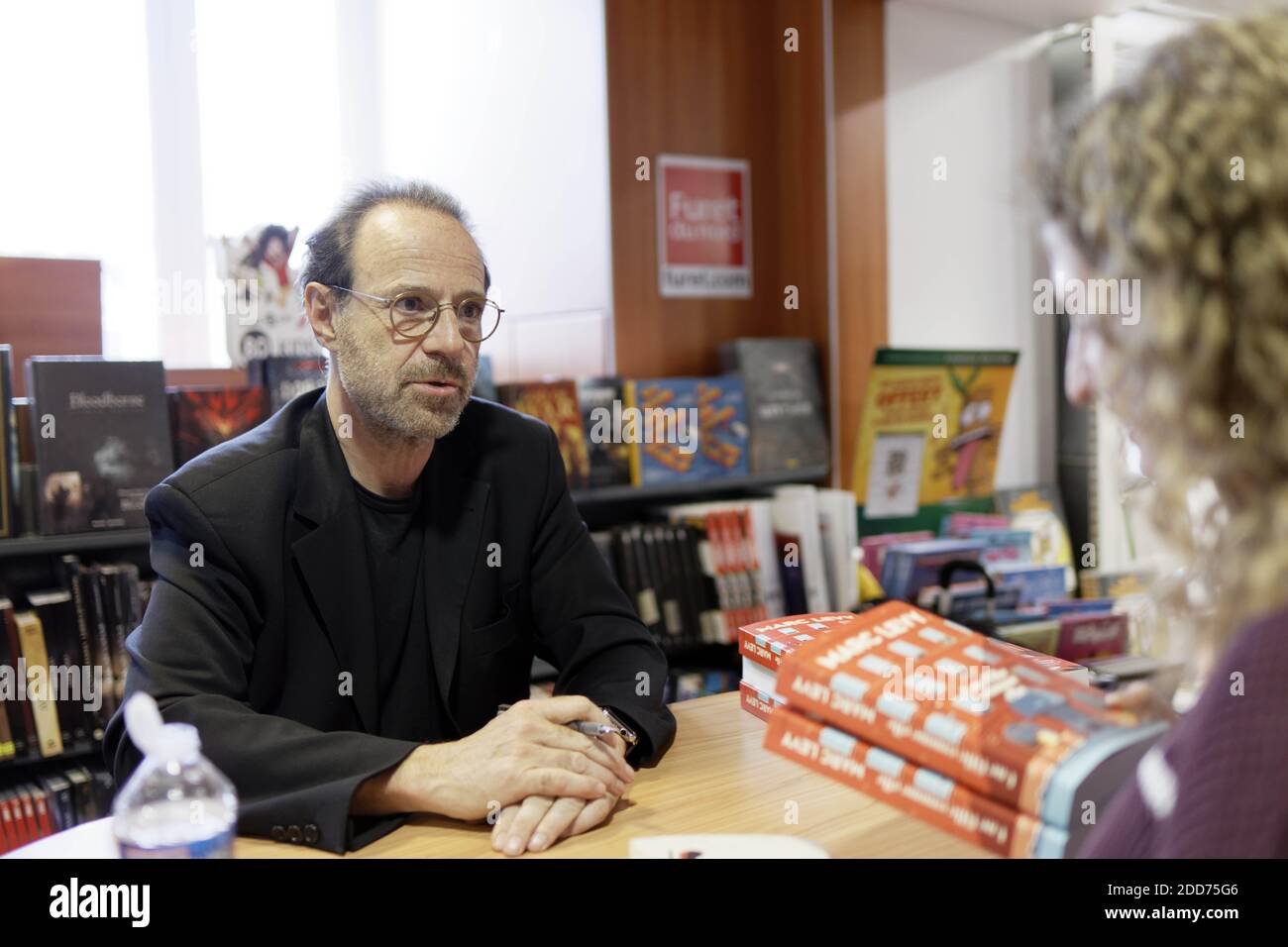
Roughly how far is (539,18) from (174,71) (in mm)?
1344

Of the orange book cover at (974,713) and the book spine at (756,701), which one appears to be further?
the book spine at (756,701)

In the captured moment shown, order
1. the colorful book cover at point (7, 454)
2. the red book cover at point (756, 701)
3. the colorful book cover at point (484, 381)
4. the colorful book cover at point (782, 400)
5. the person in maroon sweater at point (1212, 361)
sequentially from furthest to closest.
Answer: the colorful book cover at point (782, 400), the colorful book cover at point (484, 381), the colorful book cover at point (7, 454), the red book cover at point (756, 701), the person in maroon sweater at point (1212, 361)

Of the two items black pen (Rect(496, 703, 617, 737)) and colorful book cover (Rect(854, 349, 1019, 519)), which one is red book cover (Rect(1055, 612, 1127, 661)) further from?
black pen (Rect(496, 703, 617, 737))

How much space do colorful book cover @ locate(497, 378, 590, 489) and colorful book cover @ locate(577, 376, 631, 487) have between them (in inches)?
1.0

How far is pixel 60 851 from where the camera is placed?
1252 millimetres

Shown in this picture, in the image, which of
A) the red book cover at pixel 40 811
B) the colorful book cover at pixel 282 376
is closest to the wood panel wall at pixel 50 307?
the colorful book cover at pixel 282 376

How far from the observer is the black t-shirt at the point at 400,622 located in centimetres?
188

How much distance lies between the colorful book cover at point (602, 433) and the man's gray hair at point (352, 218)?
1.34 m

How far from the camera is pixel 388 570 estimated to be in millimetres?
1916

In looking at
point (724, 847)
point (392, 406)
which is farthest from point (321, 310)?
point (724, 847)

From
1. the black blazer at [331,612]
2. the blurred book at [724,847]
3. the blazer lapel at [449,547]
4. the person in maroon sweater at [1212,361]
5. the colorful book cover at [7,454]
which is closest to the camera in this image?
the person in maroon sweater at [1212,361]

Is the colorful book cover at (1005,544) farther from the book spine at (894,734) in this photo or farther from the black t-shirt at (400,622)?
the book spine at (894,734)
